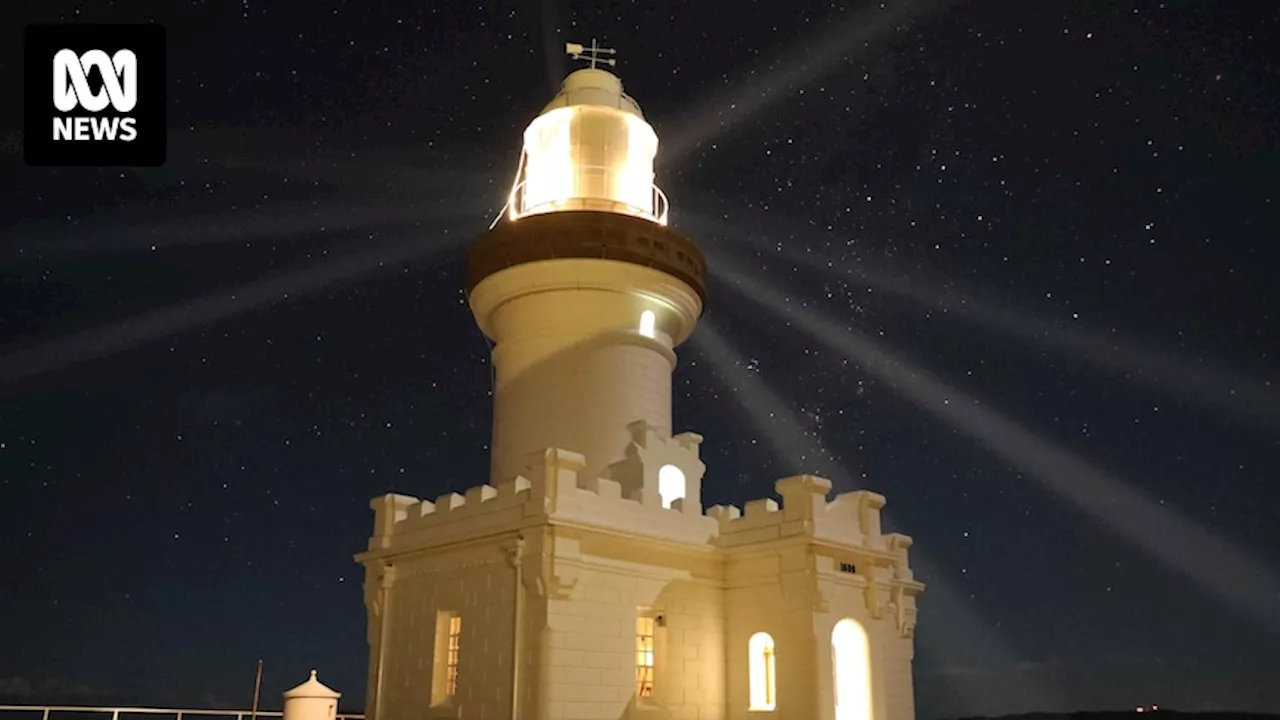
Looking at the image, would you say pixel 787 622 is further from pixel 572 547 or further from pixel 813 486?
pixel 572 547

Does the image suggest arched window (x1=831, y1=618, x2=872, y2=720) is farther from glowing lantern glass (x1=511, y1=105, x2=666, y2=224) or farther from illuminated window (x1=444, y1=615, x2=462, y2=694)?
glowing lantern glass (x1=511, y1=105, x2=666, y2=224)

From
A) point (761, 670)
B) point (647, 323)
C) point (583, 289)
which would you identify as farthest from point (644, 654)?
point (583, 289)

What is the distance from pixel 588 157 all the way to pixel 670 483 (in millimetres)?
7001

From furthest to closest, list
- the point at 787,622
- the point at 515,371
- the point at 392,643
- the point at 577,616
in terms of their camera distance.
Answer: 1. the point at 515,371
2. the point at 392,643
3. the point at 787,622
4. the point at 577,616

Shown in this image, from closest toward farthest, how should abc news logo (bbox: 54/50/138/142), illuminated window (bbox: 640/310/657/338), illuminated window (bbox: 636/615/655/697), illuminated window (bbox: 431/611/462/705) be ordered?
abc news logo (bbox: 54/50/138/142), illuminated window (bbox: 636/615/655/697), illuminated window (bbox: 431/611/462/705), illuminated window (bbox: 640/310/657/338)

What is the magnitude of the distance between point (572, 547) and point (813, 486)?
4.04 metres

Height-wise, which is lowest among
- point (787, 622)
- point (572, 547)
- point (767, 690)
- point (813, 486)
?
point (767, 690)

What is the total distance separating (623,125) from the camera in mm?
20797

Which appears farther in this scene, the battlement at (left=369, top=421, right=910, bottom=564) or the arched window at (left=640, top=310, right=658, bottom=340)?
the arched window at (left=640, top=310, right=658, bottom=340)

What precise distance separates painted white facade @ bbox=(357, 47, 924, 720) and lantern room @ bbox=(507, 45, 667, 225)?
0.47 m

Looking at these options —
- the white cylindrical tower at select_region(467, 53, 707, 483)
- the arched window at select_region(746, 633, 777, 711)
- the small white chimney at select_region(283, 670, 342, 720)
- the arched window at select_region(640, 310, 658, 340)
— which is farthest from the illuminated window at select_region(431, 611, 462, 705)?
the arched window at select_region(640, 310, 658, 340)

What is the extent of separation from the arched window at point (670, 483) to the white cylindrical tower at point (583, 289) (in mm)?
894

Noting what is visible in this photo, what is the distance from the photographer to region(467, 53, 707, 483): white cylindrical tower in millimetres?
19188

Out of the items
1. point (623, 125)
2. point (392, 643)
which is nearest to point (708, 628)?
point (392, 643)
